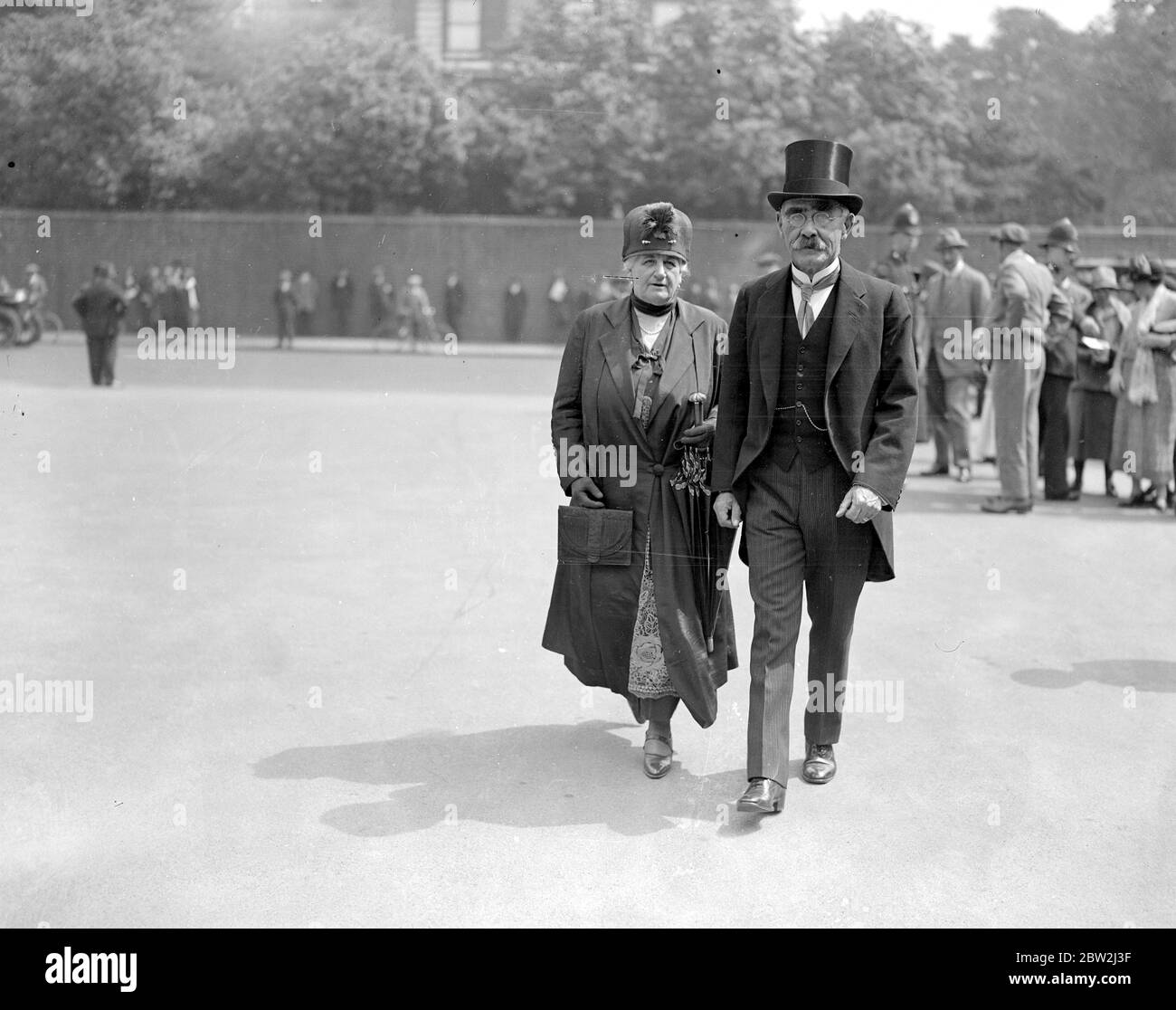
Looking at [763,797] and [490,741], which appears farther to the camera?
[490,741]

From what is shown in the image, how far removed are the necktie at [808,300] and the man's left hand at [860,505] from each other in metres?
0.54

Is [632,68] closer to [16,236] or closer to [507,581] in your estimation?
[16,236]

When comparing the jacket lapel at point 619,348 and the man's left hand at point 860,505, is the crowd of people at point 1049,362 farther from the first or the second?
the man's left hand at point 860,505

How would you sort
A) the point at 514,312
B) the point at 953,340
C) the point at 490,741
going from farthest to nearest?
1. the point at 514,312
2. the point at 953,340
3. the point at 490,741

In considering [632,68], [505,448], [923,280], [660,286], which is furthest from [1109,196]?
[660,286]

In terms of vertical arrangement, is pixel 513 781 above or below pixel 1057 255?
below

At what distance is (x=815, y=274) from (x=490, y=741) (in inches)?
83.3

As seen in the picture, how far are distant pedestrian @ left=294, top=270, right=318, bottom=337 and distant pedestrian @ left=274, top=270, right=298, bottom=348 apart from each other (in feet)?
0.51

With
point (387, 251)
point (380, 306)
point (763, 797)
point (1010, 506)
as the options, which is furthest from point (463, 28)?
point (763, 797)

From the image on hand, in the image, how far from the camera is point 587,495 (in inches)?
207

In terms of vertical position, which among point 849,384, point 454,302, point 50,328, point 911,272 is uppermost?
point 911,272

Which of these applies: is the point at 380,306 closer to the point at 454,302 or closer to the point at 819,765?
the point at 454,302

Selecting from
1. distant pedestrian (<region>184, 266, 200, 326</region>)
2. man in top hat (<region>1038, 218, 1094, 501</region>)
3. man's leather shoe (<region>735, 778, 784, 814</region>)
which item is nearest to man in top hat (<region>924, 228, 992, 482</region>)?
man in top hat (<region>1038, 218, 1094, 501</region>)

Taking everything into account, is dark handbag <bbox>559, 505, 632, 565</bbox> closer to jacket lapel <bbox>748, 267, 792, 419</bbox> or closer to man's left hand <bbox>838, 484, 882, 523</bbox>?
jacket lapel <bbox>748, 267, 792, 419</bbox>
